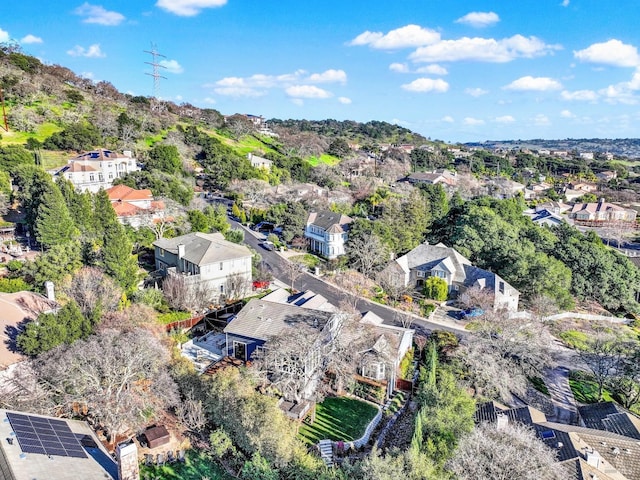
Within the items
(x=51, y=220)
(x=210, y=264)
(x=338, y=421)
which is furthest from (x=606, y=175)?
(x=51, y=220)

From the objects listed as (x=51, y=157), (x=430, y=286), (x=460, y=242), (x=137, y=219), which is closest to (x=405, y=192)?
(x=460, y=242)

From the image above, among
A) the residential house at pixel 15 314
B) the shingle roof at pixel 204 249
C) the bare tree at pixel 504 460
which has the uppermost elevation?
the shingle roof at pixel 204 249

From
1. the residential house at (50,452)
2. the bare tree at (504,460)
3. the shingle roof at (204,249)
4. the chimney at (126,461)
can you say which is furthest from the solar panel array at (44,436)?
the shingle roof at (204,249)

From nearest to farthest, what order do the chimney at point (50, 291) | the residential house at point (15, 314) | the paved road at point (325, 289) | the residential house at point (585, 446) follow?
Result: the residential house at point (585, 446) < the residential house at point (15, 314) < the chimney at point (50, 291) < the paved road at point (325, 289)

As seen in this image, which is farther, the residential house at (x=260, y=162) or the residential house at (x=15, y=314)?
the residential house at (x=260, y=162)

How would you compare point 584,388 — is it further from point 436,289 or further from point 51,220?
point 51,220

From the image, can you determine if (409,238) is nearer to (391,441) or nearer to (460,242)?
(460,242)

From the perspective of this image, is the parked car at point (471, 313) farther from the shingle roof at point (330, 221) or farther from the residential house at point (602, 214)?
the residential house at point (602, 214)
